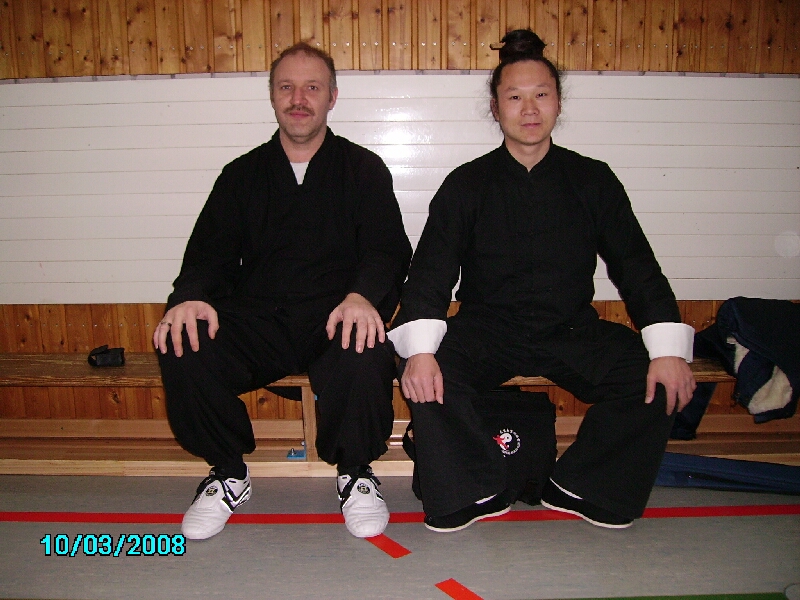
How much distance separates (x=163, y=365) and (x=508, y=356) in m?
1.19

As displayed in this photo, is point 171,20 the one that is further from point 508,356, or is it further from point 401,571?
point 401,571

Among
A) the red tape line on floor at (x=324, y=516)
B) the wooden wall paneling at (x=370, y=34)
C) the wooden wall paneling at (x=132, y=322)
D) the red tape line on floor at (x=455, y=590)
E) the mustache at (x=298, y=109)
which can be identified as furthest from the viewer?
the wooden wall paneling at (x=132, y=322)

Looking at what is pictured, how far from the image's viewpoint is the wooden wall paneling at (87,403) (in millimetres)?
2852

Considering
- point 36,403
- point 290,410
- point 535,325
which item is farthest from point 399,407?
point 36,403

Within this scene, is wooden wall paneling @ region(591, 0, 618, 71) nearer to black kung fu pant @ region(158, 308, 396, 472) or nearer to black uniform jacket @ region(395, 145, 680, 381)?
black uniform jacket @ region(395, 145, 680, 381)

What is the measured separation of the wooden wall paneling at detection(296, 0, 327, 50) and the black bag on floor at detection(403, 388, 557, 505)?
71.3 inches

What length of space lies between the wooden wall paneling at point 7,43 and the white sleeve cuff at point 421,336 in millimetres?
2310

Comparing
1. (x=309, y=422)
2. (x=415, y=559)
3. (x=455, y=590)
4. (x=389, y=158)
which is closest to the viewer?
(x=455, y=590)

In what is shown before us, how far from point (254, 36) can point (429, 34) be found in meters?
0.81

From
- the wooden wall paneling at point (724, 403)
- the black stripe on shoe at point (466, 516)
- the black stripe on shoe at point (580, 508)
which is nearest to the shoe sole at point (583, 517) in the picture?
the black stripe on shoe at point (580, 508)

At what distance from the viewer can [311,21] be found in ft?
8.57

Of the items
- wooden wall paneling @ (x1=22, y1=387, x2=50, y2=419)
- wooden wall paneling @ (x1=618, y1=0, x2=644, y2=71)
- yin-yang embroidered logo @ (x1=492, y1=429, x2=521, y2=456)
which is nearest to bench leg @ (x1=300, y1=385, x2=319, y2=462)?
yin-yang embroidered logo @ (x1=492, y1=429, x2=521, y2=456)

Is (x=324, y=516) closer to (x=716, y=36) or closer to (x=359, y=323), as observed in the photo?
(x=359, y=323)

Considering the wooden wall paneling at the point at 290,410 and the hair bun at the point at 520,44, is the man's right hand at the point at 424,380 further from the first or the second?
the hair bun at the point at 520,44
